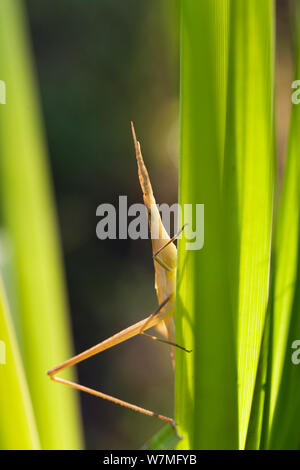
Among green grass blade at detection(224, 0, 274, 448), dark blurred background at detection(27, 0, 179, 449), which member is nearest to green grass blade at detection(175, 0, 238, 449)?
green grass blade at detection(224, 0, 274, 448)

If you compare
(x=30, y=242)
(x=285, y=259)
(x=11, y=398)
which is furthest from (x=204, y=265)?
(x=30, y=242)

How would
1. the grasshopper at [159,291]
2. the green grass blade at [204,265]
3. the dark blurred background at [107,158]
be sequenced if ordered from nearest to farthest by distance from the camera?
the green grass blade at [204,265] < the grasshopper at [159,291] < the dark blurred background at [107,158]

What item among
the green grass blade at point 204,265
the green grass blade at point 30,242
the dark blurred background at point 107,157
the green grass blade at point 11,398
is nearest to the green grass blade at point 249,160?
the green grass blade at point 204,265

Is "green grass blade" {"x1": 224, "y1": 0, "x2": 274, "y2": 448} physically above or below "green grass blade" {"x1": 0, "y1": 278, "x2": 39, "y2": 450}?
above

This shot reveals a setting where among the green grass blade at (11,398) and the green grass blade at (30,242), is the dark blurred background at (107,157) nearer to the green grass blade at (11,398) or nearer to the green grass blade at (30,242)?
the green grass blade at (30,242)

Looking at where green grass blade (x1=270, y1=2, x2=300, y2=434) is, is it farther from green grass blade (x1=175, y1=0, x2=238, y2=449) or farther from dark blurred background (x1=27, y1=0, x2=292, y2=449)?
dark blurred background (x1=27, y1=0, x2=292, y2=449)

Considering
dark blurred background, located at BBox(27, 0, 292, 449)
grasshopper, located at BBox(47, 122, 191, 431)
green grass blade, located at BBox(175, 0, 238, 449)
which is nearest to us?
green grass blade, located at BBox(175, 0, 238, 449)

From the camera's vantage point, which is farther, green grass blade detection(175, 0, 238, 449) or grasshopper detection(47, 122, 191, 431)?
grasshopper detection(47, 122, 191, 431)

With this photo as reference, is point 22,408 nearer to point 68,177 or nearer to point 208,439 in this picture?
point 208,439
